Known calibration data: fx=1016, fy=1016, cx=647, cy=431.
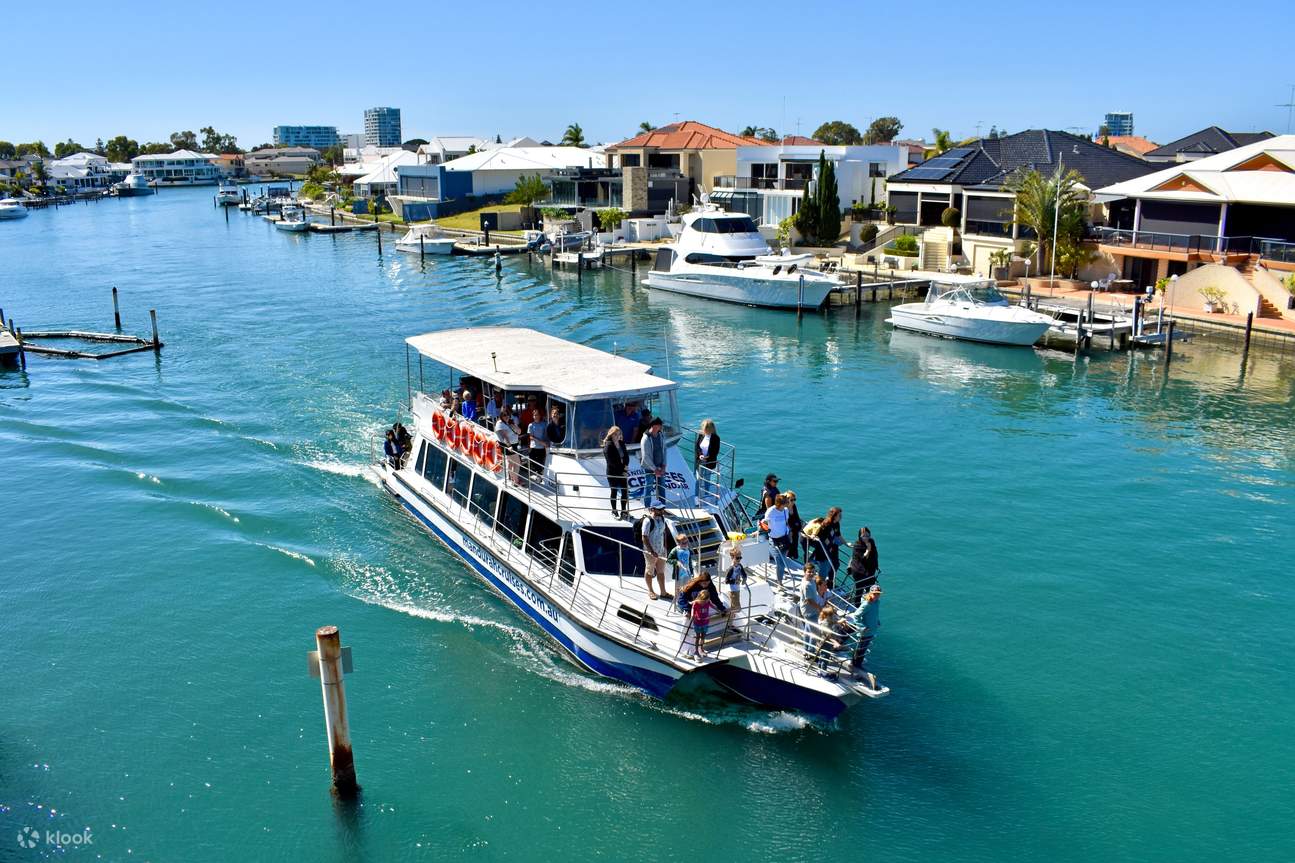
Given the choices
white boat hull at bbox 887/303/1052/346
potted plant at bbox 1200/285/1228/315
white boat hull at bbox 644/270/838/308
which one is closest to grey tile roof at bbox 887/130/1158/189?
potted plant at bbox 1200/285/1228/315

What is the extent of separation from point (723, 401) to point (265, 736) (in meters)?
23.4

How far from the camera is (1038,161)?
64250 millimetres

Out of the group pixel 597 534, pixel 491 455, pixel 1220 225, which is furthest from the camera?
pixel 1220 225

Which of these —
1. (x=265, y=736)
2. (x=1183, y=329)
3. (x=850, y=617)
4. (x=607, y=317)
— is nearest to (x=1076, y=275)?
(x=1183, y=329)

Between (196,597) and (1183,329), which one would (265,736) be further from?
(1183,329)

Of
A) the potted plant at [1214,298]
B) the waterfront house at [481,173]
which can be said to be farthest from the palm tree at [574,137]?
the potted plant at [1214,298]

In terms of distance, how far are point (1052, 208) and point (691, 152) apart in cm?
4127

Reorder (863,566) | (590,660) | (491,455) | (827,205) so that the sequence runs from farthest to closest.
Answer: (827,205) → (491,455) → (590,660) → (863,566)

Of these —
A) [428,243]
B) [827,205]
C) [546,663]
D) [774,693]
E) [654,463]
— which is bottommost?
[546,663]

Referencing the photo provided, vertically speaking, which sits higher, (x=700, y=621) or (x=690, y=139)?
(x=690, y=139)

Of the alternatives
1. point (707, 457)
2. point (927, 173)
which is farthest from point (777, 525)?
point (927, 173)

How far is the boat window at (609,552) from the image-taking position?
18.1 metres

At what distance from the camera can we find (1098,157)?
6366 centimetres

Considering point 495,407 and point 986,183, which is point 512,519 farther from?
point 986,183
